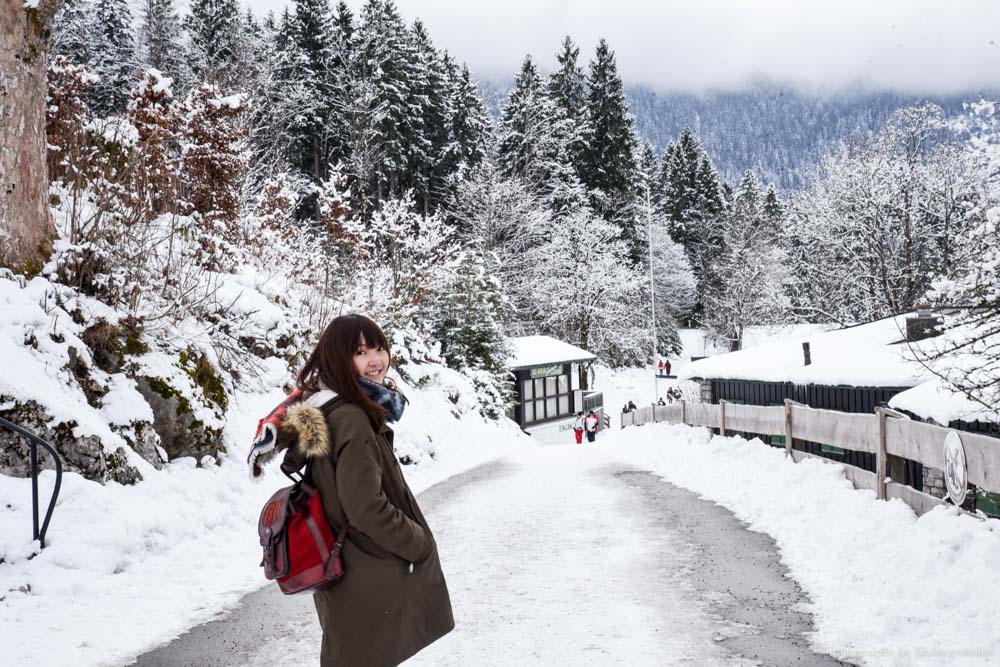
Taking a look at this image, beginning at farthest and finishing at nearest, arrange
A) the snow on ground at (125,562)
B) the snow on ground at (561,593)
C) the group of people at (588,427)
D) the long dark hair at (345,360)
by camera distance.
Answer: the group of people at (588,427) < the snow on ground at (125,562) < the snow on ground at (561,593) < the long dark hair at (345,360)

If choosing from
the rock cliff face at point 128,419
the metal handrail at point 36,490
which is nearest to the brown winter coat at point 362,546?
the metal handrail at point 36,490

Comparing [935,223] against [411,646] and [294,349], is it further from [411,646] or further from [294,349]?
[411,646]

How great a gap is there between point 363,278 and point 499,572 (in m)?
17.7

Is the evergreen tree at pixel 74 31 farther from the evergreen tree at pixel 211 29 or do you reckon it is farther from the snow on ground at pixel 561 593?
the snow on ground at pixel 561 593

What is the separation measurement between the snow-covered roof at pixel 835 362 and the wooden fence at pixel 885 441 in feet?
11.5

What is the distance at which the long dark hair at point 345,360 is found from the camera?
2916mm

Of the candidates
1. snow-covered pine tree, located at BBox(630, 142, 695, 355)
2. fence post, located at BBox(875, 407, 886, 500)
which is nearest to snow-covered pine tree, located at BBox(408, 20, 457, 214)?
snow-covered pine tree, located at BBox(630, 142, 695, 355)

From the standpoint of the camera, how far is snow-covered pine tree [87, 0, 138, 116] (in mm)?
36344

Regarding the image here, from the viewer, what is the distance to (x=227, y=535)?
804cm

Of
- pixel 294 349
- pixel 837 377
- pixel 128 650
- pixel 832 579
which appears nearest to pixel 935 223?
pixel 837 377

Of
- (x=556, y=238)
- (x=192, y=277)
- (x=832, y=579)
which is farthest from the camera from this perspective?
(x=556, y=238)

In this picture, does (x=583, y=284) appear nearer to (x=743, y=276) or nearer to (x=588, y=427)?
(x=743, y=276)

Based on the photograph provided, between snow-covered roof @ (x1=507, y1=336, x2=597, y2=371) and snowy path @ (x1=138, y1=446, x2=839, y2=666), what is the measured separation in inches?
1035

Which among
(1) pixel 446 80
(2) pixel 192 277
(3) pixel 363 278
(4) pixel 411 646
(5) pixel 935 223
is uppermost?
(1) pixel 446 80
